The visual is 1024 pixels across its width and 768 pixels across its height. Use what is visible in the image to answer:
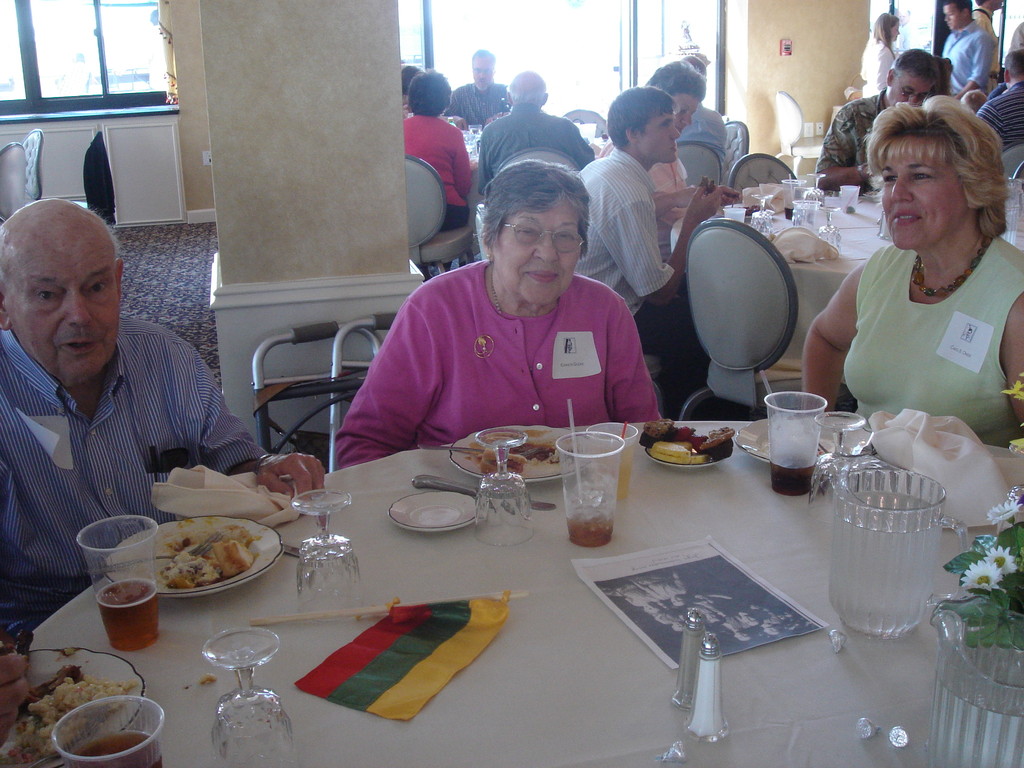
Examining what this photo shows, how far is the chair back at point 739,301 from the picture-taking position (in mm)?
3037

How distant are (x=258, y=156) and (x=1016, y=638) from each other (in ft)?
8.77

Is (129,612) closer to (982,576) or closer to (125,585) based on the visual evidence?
(125,585)

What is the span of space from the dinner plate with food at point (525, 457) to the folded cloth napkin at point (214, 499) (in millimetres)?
364

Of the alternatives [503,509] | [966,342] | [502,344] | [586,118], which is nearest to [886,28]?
[586,118]

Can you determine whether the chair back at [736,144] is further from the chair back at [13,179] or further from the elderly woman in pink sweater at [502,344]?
the elderly woman in pink sweater at [502,344]

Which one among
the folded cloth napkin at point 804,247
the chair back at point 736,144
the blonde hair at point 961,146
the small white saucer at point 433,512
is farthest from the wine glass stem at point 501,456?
the chair back at point 736,144

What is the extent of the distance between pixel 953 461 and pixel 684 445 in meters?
0.49

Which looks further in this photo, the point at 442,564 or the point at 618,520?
the point at 618,520

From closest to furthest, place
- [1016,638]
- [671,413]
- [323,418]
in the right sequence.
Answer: [1016,638], [323,418], [671,413]

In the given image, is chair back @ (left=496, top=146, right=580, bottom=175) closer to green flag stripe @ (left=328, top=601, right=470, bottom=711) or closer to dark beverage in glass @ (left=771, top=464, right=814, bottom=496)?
dark beverage in glass @ (left=771, top=464, right=814, bottom=496)

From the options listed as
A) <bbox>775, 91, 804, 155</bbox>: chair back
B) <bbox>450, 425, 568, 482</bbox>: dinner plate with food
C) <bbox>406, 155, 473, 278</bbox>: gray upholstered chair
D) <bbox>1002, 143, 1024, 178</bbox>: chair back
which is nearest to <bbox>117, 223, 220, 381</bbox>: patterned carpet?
<bbox>406, 155, 473, 278</bbox>: gray upholstered chair

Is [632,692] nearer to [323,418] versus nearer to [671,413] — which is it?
[323,418]

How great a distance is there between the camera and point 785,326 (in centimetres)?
306

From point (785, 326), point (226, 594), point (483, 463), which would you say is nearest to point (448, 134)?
point (785, 326)
